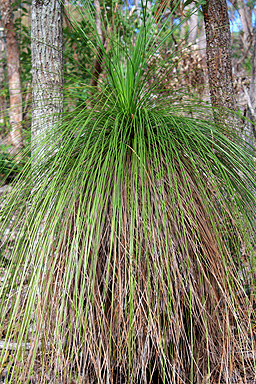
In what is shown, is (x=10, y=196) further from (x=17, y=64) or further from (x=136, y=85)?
(x=17, y=64)

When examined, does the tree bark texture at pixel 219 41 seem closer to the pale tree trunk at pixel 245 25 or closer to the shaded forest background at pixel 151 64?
the shaded forest background at pixel 151 64

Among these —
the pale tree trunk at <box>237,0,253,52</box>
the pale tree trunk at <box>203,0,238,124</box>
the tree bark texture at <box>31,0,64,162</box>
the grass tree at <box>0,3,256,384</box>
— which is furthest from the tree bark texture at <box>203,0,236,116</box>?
the pale tree trunk at <box>237,0,253,52</box>

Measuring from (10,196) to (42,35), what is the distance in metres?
0.89

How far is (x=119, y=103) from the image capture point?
1.23m

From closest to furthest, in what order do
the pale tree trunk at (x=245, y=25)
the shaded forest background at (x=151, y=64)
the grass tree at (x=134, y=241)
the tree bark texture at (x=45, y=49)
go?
the grass tree at (x=134, y=241) → the shaded forest background at (x=151, y=64) → the tree bark texture at (x=45, y=49) → the pale tree trunk at (x=245, y=25)

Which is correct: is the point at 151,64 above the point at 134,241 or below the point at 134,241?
above

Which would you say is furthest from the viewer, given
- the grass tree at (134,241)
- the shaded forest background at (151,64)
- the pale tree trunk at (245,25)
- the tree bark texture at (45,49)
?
the pale tree trunk at (245,25)

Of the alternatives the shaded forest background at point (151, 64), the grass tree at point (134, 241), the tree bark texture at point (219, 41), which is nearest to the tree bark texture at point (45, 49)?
the shaded forest background at point (151, 64)

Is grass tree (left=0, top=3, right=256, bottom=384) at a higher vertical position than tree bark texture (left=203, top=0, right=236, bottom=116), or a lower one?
lower

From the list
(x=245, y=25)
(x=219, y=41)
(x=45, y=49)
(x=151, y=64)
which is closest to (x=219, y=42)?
(x=219, y=41)

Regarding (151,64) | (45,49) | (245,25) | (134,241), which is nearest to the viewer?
(134,241)

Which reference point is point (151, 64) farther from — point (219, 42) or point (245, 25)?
point (245, 25)

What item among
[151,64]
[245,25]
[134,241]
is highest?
[245,25]

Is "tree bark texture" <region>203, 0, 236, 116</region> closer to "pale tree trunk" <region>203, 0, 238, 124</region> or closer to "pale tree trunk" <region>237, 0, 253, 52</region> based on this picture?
"pale tree trunk" <region>203, 0, 238, 124</region>
